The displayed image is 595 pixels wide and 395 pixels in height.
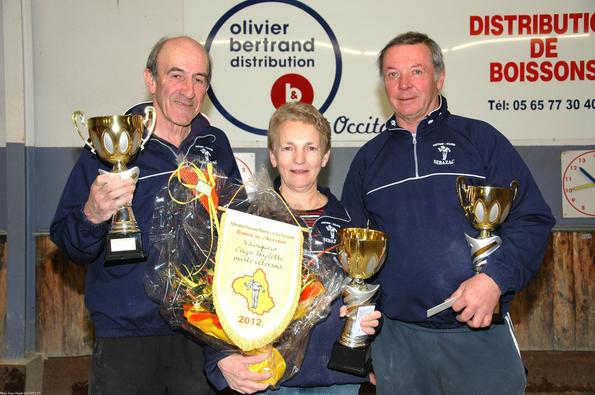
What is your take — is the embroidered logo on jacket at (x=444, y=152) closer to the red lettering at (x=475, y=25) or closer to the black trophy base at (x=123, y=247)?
the black trophy base at (x=123, y=247)

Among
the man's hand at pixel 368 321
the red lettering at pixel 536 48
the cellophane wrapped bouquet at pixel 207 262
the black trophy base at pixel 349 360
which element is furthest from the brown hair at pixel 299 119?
the red lettering at pixel 536 48

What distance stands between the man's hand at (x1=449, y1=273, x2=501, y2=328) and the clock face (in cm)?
228

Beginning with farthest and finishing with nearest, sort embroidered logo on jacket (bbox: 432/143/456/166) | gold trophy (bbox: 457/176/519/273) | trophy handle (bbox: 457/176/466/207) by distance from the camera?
embroidered logo on jacket (bbox: 432/143/456/166), trophy handle (bbox: 457/176/466/207), gold trophy (bbox: 457/176/519/273)

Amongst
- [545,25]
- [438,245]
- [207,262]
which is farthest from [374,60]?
[207,262]

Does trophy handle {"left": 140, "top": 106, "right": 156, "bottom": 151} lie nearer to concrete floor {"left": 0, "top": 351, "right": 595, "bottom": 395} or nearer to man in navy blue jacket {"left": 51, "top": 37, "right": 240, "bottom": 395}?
man in navy blue jacket {"left": 51, "top": 37, "right": 240, "bottom": 395}

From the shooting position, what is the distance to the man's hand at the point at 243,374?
5.96ft

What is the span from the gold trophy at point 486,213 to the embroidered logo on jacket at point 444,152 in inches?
6.9

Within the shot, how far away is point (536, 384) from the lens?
4.16 m

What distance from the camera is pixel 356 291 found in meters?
2.01

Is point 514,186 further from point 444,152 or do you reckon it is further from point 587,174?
point 587,174

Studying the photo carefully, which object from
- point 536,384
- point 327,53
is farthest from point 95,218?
point 536,384

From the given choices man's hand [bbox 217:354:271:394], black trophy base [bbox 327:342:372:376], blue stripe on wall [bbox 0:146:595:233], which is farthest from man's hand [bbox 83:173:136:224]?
blue stripe on wall [bbox 0:146:595:233]

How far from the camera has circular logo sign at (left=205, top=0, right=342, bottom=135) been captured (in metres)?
3.98

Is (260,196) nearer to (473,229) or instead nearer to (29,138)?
(473,229)
